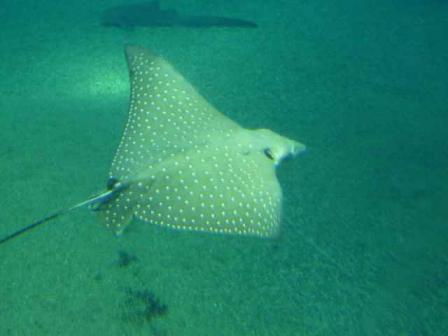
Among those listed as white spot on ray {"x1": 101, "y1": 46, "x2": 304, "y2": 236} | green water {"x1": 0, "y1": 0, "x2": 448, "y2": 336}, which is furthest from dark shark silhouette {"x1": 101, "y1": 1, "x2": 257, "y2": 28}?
white spot on ray {"x1": 101, "y1": 46, "x2": 304, "y2": 236}

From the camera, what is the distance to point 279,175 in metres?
3.78

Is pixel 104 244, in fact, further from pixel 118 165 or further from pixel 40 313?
pixel 118 165

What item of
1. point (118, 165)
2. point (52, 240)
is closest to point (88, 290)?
point (52, 240)

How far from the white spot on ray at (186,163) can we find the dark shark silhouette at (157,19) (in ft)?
12.0

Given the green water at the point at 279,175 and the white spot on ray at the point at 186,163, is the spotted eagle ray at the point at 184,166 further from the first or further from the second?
the green water at the point at 279,175

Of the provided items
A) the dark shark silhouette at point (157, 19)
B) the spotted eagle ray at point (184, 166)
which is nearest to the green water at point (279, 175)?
the dark shark silhouette at point (157, 19)

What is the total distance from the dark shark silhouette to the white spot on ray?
3662 mm

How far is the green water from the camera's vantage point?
2686mm

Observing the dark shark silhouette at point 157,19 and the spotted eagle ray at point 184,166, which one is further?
the dark shark silhouette at point 157,19

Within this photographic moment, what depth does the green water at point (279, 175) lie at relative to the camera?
106 inches

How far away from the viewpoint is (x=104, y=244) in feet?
10.1

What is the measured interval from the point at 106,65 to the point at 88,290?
3618mm

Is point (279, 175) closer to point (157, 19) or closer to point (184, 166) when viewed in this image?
point (184, 166)

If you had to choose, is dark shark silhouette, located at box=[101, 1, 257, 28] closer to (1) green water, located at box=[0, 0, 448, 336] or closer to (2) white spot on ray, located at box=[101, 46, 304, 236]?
(1) green water, located at box=[0, 0, 448, 336]
